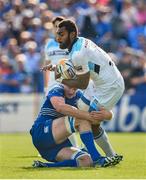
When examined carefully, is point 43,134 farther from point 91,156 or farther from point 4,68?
point 4,68

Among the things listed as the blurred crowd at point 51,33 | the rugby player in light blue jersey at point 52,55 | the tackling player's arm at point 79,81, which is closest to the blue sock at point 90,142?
the tackling player's arm at point 79,81

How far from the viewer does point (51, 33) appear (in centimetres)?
2016

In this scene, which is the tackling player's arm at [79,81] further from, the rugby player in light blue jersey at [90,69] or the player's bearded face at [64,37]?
the player's bearded face at [64,37]

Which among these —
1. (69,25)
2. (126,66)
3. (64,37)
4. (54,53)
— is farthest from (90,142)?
(126,66)

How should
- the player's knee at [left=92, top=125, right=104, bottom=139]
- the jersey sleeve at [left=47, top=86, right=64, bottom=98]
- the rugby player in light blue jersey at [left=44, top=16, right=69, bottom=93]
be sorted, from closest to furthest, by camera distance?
the jersey sleeve at [left=47, top=86, right=64, bottom=98] → the player's knee at [left=92, top=125, right=104, bottom=139] → the rugby player in light blue jersey at [left=44, top=16, right=69, bottom=93]

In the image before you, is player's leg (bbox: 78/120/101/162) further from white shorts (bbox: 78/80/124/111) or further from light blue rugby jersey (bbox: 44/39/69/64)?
light blue rugby jersey (bbox: 44/39/69/64)

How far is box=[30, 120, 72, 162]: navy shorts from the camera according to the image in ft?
33.1

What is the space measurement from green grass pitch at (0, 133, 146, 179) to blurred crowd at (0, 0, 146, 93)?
171 inches

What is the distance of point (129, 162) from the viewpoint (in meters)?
11.1

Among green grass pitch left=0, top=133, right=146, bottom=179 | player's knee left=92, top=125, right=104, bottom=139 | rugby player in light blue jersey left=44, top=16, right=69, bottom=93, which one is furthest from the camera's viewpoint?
rugby player in light blue jersey left=44, top=16, right=69, bottom=93

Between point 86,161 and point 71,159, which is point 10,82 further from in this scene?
point 86,161

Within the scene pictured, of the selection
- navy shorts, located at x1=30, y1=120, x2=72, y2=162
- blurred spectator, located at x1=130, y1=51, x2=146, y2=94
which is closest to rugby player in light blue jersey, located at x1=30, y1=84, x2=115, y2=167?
navy shorts, located at x1=30, y1=120, x2=72, y2=162

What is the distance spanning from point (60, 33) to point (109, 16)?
12.9 m

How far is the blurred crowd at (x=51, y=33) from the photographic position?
20.7 m
